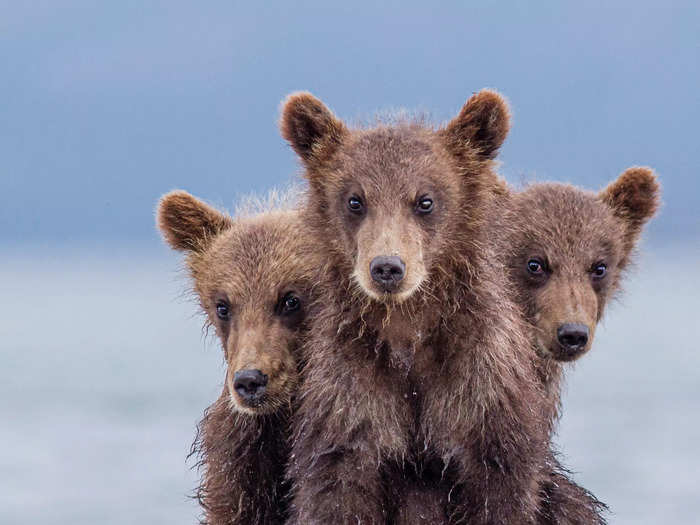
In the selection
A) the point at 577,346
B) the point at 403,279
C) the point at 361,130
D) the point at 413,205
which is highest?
the point at 361,130

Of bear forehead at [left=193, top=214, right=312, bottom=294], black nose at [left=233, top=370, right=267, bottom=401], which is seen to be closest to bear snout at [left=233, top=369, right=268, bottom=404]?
black nose at [left=233, top=370, right=267, bottom=401]

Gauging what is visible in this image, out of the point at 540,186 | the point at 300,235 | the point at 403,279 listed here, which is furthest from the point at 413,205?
the point at 540,186

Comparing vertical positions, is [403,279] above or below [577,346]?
above

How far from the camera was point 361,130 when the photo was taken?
339 inches

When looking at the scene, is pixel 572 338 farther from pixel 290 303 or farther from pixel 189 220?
pixel 189 220

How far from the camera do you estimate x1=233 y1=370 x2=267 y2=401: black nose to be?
823cm

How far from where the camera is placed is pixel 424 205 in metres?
8.00

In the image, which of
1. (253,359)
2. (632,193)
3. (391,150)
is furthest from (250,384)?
(632,193)

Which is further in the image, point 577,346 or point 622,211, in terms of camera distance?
point 622,211

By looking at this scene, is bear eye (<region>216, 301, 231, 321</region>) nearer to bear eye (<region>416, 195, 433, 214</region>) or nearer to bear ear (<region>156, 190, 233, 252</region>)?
bear ear (<region>156, 190, 233, 252</region>)

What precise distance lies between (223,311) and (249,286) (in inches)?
16.8

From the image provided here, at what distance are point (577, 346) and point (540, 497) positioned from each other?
5.31ft

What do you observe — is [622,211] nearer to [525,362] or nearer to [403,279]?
[525,362]

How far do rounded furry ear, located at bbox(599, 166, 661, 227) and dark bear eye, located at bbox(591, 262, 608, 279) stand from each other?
74 centimetres
